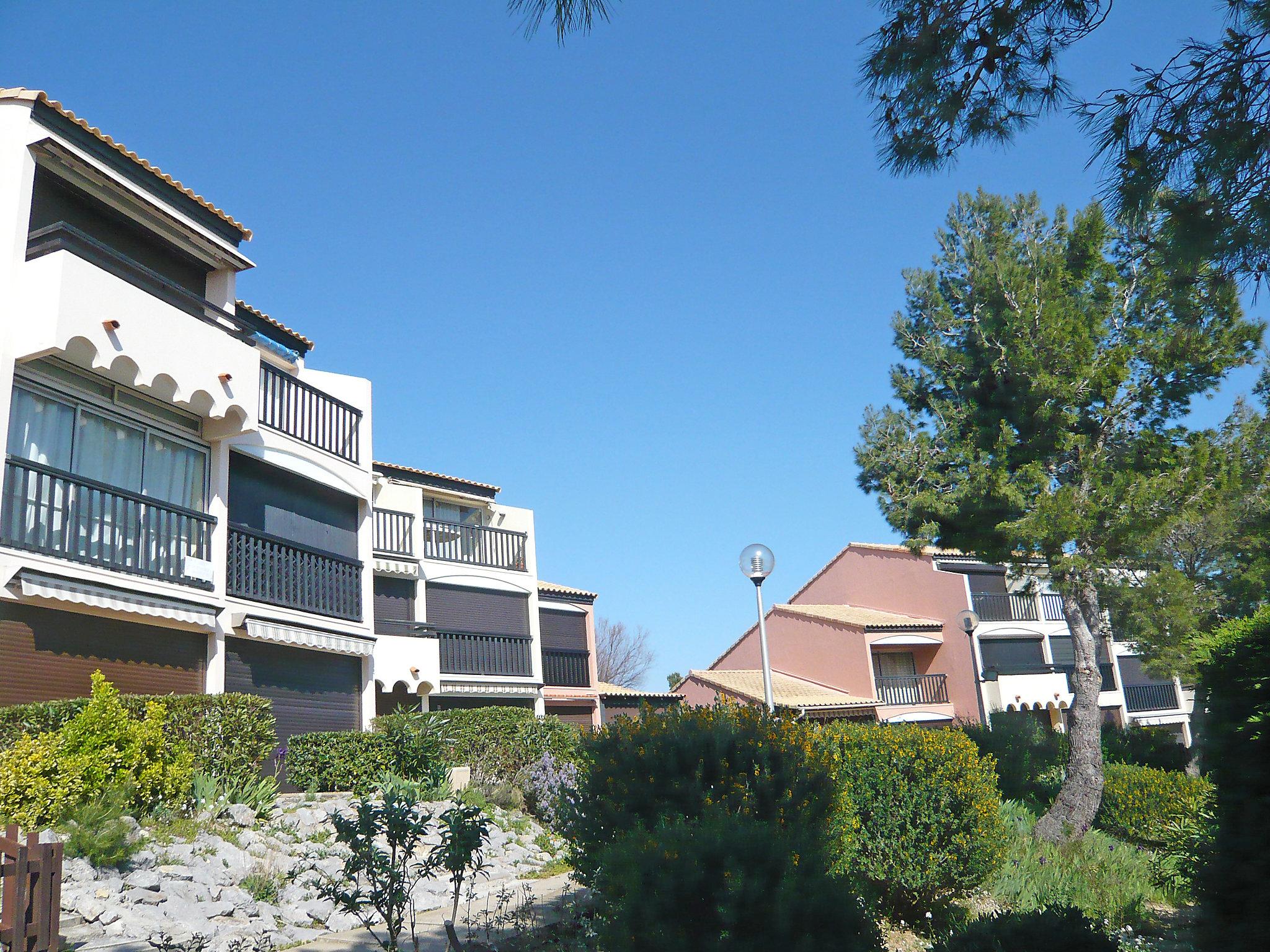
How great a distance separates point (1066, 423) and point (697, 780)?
13023mm

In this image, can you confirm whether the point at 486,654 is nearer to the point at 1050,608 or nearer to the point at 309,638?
the point at 309,638

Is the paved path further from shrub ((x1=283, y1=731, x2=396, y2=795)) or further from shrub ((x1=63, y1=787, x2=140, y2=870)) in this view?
shrub ((x1=283, y1=731, x2=396, y2=795))

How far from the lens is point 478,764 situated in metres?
19.8

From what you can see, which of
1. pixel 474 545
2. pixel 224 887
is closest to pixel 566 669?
pixel 474 545

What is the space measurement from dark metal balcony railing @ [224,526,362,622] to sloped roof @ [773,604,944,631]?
2740 cm

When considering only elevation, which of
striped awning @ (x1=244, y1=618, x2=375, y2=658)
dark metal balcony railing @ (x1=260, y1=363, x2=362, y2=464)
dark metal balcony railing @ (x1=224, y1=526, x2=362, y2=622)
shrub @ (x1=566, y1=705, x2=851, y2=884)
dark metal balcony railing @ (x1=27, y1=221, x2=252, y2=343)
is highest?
dark metal balcony railing @ (x1=27, y1=221, x2=252, y2=343)

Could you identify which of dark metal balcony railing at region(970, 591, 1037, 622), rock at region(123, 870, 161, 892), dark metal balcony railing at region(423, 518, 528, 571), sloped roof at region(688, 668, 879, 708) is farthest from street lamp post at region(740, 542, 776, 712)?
dark metal balcony railing at region(970, 591, 1037, 622)

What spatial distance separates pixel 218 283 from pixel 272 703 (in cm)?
782

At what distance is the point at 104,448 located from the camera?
596 inches

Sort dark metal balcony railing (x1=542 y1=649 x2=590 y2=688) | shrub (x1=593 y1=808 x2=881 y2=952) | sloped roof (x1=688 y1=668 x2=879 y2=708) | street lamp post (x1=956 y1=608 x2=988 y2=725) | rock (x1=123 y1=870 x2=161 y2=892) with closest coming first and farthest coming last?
1. shrub (x1=593 y1=808 x2=881 y2=952)
2. rock (x1=123 y1=870 x2=161 y2=892)
3. street lamp post (x1=956 y1=608 x2=988 y2=725)
4. dark metal balcony railing (x1=542 y1=649 x2=590 y2=688)
5. sloped roof (x1=688 y1=668 x2=879 y2=708)

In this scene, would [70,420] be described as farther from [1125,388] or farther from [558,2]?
[1125,388]

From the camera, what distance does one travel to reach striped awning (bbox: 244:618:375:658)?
1741 centimetres

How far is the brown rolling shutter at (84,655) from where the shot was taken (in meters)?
13.2

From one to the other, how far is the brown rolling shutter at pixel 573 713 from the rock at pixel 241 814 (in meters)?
20.7
